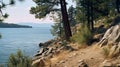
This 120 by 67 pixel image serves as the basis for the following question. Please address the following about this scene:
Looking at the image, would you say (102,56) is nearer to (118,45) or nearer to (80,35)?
(118,45)

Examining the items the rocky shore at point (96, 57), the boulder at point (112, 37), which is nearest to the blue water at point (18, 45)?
the rocky shore at point (96, 57)

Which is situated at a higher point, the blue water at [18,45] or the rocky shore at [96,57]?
the rocky shore at [96,57]

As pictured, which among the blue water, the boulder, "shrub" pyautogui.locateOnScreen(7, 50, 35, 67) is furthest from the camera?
the blue water

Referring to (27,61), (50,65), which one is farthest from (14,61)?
(50,65)

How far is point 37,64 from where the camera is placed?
1636cm

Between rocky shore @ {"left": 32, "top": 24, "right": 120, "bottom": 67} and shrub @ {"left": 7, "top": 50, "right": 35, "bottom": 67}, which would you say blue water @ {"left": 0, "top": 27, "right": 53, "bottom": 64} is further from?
rocky shore @ {"left": 32, "top": 24, "right": 120, "bottom": 67}

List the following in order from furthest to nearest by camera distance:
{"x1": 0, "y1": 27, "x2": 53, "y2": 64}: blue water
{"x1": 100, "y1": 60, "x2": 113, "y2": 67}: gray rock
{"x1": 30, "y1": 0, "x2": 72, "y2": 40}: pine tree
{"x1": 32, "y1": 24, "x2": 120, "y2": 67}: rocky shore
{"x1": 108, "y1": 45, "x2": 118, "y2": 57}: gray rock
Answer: {"x1": 0, "y1": 27, "x2": 53, "y2": 64}: blue water < {"x1": 30, "y1": 0, "x2": 72, "y2": 40}: pine tree < {"x1": 108, "y1": 45, "x2": 118, "y2": 57}: gray rock < {"x1": 32, "y1": 24, "x2": 120, "y2": 67}: rocky shore < {"x1": 100, "y1": 60, "x2": 113, "y2": 67}: gray rock

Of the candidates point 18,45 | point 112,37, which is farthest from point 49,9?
point 18,45

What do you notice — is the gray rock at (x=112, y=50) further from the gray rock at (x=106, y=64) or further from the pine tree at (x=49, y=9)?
the pine tree at (x=49, y=9)

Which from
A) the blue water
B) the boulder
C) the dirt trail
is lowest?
the blue water

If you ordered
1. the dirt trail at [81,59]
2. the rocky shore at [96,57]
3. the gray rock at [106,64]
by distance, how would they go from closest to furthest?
the gray rock at [106,64], the rocky shore at [96,57], the dirt trail at [81,59]

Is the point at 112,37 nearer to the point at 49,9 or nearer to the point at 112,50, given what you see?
the point at 112,50

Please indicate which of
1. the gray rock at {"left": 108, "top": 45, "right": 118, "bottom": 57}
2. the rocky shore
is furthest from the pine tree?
the gray rock at {"left": 108, "top": 45, "right": 118, "bottom": 57}

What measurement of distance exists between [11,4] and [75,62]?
471 centimetres
